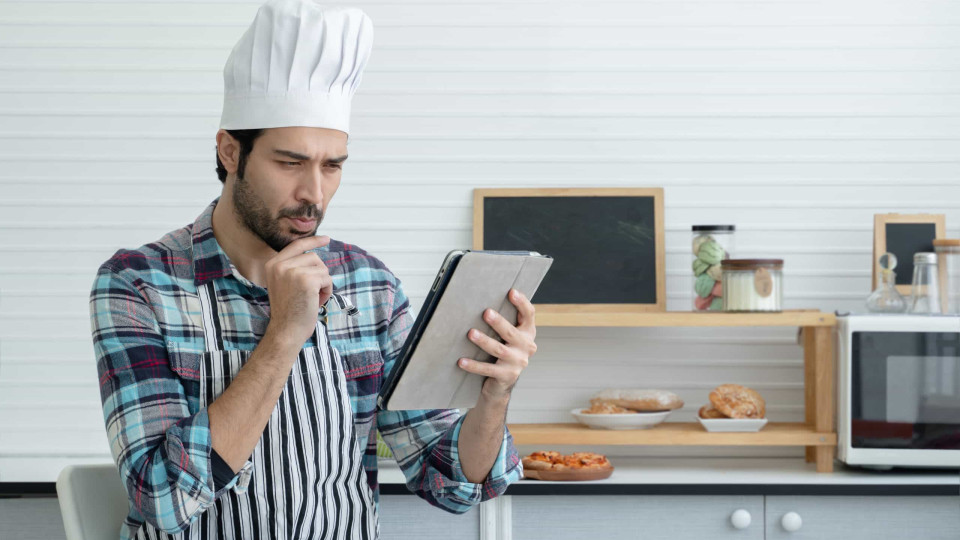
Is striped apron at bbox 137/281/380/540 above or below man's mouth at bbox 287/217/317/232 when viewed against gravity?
below

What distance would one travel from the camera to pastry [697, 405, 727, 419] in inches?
102

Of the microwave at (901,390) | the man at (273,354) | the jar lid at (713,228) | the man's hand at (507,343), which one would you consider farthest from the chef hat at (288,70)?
the microwave at (901,390)

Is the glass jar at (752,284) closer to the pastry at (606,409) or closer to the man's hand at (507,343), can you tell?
the pastry at (606,409)

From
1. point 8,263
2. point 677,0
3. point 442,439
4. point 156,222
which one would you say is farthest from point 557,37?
point 8,263

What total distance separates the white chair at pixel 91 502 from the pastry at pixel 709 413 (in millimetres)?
1560

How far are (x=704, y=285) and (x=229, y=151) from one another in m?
1.51

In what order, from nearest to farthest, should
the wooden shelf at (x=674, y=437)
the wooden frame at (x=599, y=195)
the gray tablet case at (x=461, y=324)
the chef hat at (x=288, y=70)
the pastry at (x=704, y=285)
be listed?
the gray tablet case at (x=461, y=324) → the chef hat at (x=288, y=70) → the wooden shelf at (x=674, y=437) → the pastry at (x=704, y=285) → the wooden frame at (x=599, y=195)

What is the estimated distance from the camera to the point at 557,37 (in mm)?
2811

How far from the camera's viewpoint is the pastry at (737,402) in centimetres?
255

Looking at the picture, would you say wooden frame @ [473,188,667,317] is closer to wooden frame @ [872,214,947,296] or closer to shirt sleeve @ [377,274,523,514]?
wooden frame @ [872,214,947,296]

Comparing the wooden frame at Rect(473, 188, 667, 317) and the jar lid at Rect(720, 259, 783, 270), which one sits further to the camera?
the wooden frame at Rect(473, 188, 667, 317)

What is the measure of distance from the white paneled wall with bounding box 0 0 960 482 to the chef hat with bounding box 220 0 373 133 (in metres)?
1.28

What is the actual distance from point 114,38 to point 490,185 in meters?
1.23

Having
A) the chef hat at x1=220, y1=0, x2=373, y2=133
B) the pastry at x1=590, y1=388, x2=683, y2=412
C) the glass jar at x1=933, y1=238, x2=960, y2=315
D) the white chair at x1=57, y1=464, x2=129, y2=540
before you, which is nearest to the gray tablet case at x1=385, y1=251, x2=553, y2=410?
the chef hat at x1=220, y1=0, x2=373, y2=133
